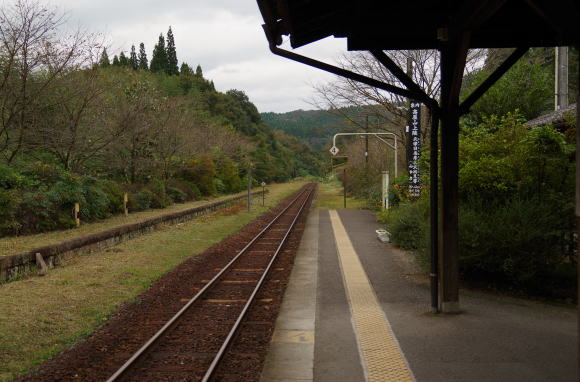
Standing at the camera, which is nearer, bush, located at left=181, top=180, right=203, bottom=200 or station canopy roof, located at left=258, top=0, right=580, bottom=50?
station canopy roof, located at left=258, top=0, right=580, bottom=50

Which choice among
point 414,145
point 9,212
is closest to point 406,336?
point 414,145

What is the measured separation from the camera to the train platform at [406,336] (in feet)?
18.3

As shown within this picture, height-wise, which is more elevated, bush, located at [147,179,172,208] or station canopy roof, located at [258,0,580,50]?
station canopy roof, located at [258,0,580,50]

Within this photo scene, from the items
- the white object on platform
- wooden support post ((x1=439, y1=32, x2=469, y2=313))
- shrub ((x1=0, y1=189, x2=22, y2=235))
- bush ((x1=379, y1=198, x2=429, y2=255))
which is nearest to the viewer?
wooden support post ((x1=439, y1=32, x2=469, y2=313))

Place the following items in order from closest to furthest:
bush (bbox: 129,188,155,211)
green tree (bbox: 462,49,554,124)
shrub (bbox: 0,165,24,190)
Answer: shrub (bbox: 0,165,24,190) → green tree (bbox: 462,49,554,124) → bush (bbox: 129,188,155,211)

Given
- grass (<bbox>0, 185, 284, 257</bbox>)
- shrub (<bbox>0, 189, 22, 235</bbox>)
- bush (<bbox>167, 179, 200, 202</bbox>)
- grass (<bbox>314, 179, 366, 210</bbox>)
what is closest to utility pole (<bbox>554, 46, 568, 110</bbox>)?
grass (<bbox>0, 185, 284, 257</bbox>)

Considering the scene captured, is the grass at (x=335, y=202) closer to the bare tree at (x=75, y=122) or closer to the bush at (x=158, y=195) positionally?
the bush at (x=158, y=195)

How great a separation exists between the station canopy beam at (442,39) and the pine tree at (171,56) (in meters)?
78.5

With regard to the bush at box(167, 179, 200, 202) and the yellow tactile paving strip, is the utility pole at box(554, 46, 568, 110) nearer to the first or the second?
the yellow tactile paving strip

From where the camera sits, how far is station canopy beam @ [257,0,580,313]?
722 centimetres

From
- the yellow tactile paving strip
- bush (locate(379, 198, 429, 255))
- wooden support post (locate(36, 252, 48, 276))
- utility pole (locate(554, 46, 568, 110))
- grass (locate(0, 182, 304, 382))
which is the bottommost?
grass (locate(0, 182, 304, 382))

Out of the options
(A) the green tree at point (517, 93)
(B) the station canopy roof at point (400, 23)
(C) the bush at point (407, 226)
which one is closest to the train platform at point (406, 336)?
(C) the bush at point (407, 226)

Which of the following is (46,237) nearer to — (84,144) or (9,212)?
(9,212)

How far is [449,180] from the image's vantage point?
7648 millimetres
